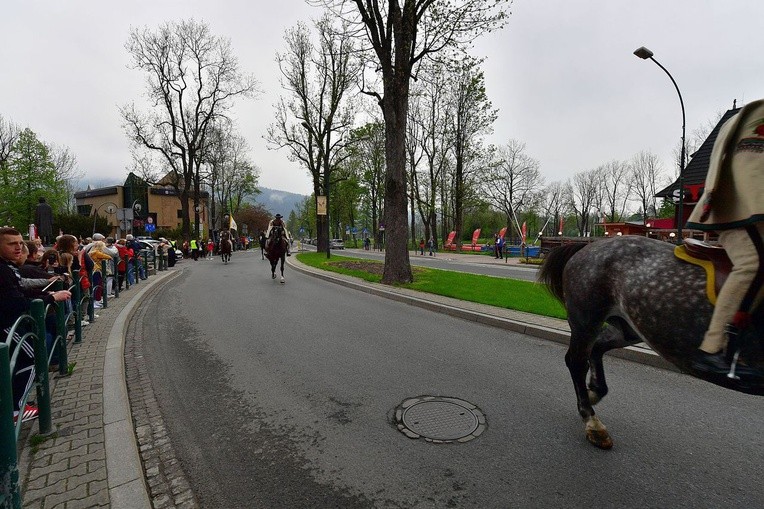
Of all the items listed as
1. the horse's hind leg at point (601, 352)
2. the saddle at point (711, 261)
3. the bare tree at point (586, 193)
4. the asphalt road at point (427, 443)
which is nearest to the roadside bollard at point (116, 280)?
the asphalt road at point (427, 443)

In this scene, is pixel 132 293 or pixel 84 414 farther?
pixel 132 293

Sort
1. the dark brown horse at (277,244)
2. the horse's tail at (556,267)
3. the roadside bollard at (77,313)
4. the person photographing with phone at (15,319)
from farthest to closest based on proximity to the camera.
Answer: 1. the dark brown horse at (277,244)
2. the roadside bollard at (77,313)
3. the horse's tail at (556,267)
4. the person photographing with phone at (15,319)

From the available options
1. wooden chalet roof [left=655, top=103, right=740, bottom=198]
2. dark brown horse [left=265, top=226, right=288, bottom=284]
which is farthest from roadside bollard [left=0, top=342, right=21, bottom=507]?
wooden chalet roof [left=655, top=103, right=740, bottom=198]

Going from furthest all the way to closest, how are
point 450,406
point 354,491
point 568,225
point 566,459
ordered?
point 568,225 < point 450,406 < point 566,459 < point 354,491

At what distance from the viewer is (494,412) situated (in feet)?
12.7

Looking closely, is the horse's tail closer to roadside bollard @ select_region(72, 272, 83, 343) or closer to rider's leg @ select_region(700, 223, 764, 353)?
rider's leg @ select_region(700, 223, 764, 353)

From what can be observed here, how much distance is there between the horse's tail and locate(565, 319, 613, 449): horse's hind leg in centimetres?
45

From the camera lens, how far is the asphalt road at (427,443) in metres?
2.73

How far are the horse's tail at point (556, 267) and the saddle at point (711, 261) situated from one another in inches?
45.2

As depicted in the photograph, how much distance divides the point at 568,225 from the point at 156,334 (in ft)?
321

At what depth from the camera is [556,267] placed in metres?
3.92

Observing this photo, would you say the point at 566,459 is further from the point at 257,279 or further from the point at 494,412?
the point at 257,279

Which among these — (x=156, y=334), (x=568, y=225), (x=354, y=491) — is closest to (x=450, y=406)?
(x=354, y=491)

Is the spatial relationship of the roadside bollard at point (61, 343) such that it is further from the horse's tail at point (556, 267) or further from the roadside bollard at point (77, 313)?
the horse's tail at point (556, 267)
